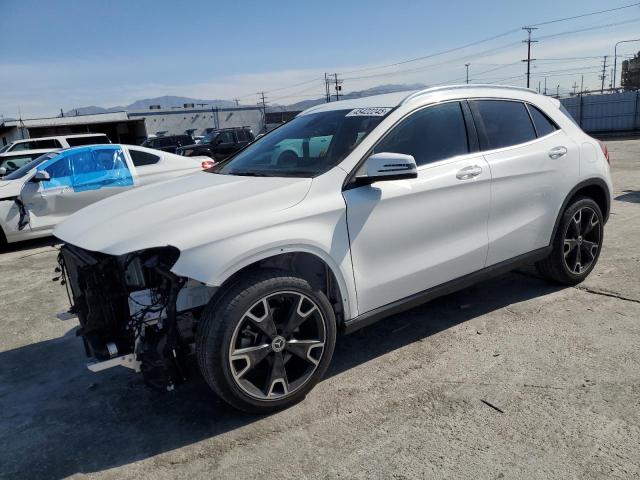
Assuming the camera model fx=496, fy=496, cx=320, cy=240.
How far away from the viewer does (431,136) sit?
3496mm

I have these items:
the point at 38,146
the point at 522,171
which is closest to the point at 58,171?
the point at 522,171

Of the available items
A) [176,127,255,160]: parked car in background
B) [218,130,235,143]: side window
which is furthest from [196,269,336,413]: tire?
[218,130,235,143]: side window

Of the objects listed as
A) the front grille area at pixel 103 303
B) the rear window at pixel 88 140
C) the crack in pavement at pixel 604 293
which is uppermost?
→ the rear window at pixel 88 140

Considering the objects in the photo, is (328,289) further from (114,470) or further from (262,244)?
(114,470)

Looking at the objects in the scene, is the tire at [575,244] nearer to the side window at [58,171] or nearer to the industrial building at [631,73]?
the side window at [58,171]

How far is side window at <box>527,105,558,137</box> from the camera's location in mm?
4191

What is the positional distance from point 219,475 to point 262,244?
118 cm

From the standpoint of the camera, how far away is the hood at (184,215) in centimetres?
261

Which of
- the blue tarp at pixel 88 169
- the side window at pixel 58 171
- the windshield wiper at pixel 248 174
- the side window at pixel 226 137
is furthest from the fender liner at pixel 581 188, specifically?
the side window at pixel 226 137

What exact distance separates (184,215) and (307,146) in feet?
3.88

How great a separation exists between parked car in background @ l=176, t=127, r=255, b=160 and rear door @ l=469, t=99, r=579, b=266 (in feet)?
55.3

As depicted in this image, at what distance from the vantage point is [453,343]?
3643mm

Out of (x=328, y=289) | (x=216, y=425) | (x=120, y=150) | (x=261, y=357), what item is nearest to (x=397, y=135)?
(x=328, y=289)

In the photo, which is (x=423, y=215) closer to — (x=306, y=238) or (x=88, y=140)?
(x=306, y=238)
